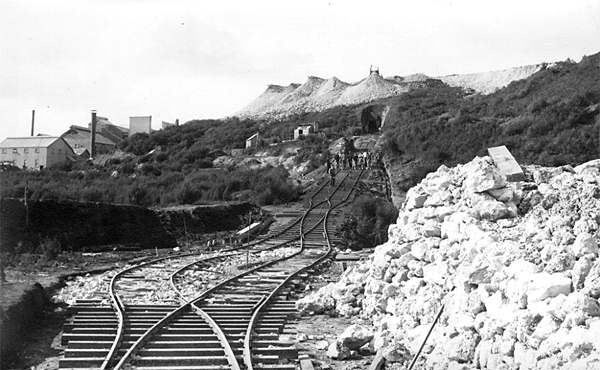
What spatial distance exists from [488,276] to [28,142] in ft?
230

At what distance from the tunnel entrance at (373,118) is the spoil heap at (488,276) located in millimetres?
59399

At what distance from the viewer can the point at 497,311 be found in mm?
7961

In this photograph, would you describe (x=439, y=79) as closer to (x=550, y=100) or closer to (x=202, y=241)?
(x=550, y=100)

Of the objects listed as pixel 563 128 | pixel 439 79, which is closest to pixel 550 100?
pixel 563 128

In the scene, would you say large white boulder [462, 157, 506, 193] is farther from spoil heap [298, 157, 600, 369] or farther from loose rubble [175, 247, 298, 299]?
loose rubble [175, 247, 298, 299]

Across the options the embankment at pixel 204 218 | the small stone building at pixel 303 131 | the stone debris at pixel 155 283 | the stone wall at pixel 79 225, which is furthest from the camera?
the small stone building at pixel 303 131

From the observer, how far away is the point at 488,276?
873 cm

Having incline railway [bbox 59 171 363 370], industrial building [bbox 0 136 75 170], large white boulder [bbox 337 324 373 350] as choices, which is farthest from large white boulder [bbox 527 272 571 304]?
industrial building [bbox 0 136 75 170]

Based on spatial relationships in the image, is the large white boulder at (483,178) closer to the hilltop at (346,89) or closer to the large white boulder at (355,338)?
the large white boulder at (355,338)

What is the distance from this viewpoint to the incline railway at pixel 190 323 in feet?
29.2

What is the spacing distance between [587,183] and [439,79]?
134m

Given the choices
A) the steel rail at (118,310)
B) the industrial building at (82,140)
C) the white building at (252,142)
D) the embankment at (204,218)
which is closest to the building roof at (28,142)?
the industrial building at (82,140)

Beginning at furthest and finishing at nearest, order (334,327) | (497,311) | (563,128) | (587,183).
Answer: (563,128), (334,327), (587,183), (497,311)

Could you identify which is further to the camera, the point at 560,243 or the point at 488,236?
the point at 488,236
